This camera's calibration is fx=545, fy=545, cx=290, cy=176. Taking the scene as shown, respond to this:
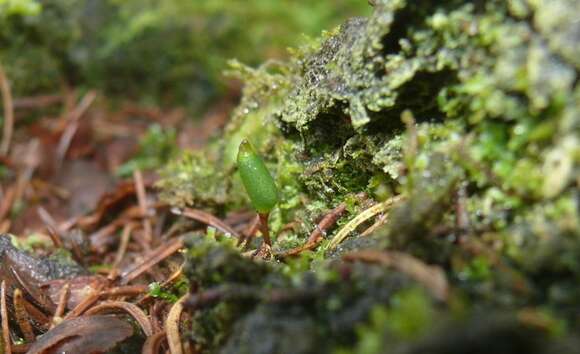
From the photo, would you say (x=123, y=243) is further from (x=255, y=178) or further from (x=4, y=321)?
(x=255, y=178)

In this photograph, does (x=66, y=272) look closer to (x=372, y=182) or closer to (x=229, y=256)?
(x=229, y=256)

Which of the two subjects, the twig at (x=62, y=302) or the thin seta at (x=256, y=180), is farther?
the twig at (x=62, y=302)

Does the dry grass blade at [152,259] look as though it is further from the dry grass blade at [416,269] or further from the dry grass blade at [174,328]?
the dry grass blade at [416,269]

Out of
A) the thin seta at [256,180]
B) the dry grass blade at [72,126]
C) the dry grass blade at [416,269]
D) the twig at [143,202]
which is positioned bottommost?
the dry grass blade at [416,269]

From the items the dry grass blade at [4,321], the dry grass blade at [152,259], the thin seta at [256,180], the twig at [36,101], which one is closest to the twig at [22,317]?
the dry grass blade at [4,321]

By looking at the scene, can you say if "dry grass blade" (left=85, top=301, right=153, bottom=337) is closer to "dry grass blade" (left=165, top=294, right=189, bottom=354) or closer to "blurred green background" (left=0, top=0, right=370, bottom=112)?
"dry grass blade" (left=165, top=294, right=189, bottom=354)

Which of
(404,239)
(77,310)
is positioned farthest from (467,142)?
(77,310)

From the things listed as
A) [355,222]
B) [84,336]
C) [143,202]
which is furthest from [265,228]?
[143,202]

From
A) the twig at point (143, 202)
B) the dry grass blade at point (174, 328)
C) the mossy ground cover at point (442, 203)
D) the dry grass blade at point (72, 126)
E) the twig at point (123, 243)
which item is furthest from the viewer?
the dry grass blade at point (72, 126)
